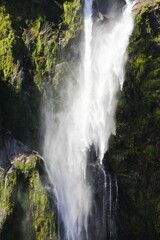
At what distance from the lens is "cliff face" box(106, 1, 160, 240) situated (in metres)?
21.4

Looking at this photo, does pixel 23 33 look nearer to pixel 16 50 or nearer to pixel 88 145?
pixel 16 50

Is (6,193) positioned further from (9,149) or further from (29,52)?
(29,52)

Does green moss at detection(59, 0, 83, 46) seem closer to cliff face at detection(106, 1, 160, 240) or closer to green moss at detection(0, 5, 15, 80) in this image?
green moss at detection(0, 5, 15, 80)

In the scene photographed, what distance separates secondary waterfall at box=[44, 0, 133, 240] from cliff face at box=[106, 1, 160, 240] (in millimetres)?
548

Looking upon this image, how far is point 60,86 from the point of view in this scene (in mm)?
22828

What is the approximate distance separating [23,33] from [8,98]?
14.5ft

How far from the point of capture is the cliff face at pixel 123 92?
2139 centimetres

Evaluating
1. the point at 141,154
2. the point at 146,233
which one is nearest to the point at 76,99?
the point at 141,154

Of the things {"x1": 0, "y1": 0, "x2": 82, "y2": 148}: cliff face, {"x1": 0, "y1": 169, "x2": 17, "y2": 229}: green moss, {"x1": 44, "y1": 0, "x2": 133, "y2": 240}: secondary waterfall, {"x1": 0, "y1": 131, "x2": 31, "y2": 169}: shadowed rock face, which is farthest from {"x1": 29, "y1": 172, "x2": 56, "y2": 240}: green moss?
{"x1": 0, "y1": 0, "x2": 82, "y2": 148}: cliff face

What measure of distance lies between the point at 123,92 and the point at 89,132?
8.59 ft

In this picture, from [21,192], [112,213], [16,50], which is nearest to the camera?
[21,192]

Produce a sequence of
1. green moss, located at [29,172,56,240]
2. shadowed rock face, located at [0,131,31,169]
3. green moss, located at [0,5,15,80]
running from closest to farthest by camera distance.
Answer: green moss, located at [29,172,56,240] < shadowed rock face, located at [0,131,31,169] < green moss, located at [0,5,15,80]

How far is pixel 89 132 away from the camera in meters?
22.1

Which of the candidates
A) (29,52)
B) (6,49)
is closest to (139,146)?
(29,52)
